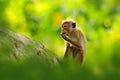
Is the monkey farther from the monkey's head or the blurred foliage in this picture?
the blurred foliage

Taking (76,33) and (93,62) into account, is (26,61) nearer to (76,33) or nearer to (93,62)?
(93,62)

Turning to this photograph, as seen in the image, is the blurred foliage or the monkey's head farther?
the blurred foliage

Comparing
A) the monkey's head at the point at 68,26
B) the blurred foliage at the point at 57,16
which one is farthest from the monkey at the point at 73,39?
the blurred foliage at the point at 57,16

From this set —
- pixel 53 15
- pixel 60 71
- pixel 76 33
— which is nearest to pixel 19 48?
pixel 60 71

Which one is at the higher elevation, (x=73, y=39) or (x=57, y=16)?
(x=57, y=16)

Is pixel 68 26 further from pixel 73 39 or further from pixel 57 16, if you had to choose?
pixel 57 16

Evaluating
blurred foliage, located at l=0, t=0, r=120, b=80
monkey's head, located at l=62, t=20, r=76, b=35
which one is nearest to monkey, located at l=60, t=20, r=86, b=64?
monkey's head, located at l=62, t=20, r=76, b=35

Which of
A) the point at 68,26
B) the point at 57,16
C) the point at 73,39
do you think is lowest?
the point at 73,39

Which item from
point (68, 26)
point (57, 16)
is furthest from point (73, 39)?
point (57, 16)

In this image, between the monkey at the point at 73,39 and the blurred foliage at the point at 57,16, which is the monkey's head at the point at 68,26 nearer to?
the monkey at the point at 73,39

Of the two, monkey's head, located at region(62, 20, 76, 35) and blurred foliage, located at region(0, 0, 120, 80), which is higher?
blurred foliage, located at region(0, 0, 120, 80)

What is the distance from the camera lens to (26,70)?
0.63 metres

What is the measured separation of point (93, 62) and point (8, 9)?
562 centimetres

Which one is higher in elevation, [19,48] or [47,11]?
[47,11]
